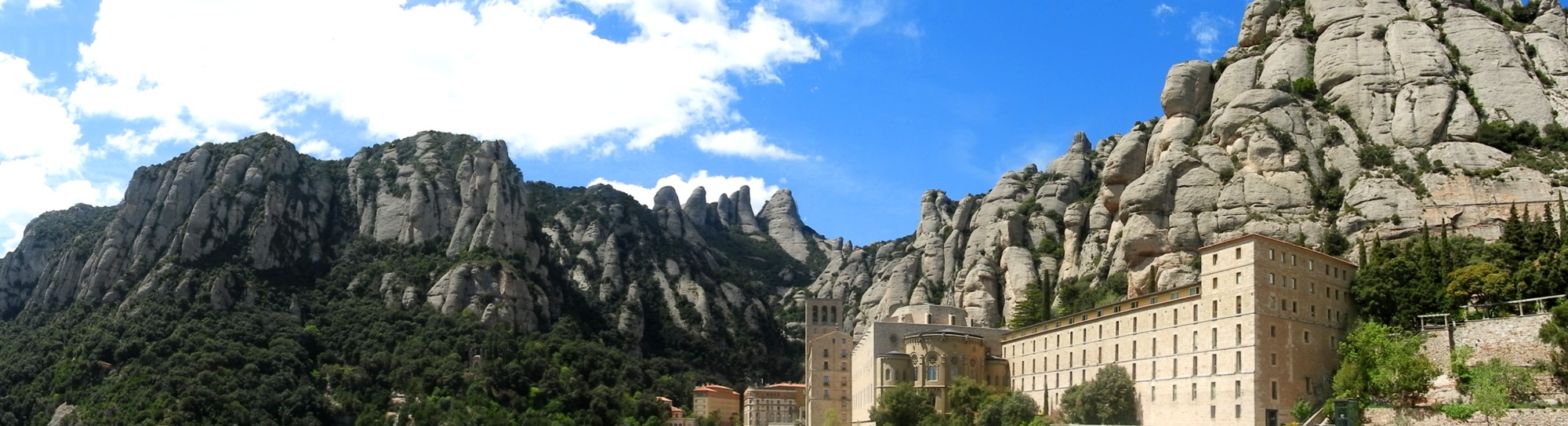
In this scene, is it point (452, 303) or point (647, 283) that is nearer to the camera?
point (452, 303)

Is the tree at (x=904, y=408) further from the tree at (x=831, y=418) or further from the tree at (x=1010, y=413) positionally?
the tree at (x=831, y=418)

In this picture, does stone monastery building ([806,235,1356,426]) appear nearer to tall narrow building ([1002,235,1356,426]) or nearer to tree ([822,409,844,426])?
tall narrow building ([1002,235,1356,426])

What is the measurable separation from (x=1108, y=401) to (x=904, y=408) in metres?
14.0

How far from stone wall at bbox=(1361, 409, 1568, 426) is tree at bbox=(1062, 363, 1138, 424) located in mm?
14812

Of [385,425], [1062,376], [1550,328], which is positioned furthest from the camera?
[385,425]

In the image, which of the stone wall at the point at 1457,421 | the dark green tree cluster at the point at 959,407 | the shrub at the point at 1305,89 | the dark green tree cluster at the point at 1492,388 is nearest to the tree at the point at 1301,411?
the stone wall at the point at 1457,421

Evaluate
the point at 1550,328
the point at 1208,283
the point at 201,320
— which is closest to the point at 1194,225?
the point at 1208,283

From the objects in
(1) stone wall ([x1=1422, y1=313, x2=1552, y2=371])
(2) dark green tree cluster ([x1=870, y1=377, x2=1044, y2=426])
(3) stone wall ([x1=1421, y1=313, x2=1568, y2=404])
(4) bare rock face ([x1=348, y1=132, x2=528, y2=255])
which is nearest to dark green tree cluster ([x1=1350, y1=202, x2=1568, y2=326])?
(1) stone wall ([x1=1422, y1=313, x2=1552, y2=371])

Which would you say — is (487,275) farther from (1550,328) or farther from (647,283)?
(1550,328)

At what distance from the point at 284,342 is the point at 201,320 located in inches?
339

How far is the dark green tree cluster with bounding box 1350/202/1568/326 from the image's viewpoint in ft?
236

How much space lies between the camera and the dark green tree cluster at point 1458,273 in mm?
71875

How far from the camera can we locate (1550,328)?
2527 inches

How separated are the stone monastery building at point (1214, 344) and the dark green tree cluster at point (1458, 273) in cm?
217
